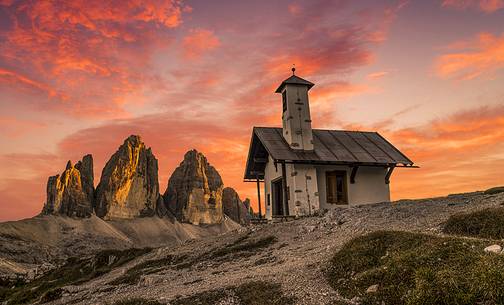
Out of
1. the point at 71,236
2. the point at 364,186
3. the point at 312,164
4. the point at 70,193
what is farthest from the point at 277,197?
the point at 70,193

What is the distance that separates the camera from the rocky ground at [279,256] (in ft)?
52.0

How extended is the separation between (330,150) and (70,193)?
534 feet

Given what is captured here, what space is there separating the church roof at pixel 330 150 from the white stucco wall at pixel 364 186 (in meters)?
1.12

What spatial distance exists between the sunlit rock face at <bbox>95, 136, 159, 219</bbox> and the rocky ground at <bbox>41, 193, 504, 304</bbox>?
536 feet

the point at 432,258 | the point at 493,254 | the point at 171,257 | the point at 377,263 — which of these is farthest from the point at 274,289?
the point at 171,257

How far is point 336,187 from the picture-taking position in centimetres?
3647

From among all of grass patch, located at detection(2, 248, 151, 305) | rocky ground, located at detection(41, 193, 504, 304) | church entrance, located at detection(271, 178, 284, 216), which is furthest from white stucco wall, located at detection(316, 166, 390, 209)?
grass patch, located at detection(2, 248, 151, 305)

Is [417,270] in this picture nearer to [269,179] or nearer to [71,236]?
[269,179]

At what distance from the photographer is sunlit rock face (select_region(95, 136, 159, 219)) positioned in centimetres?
18525

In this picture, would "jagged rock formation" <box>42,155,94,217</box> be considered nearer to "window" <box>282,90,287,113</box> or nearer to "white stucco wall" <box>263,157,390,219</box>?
"white stucco wall" <box>263,157,390,219</box>

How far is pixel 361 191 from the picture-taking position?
37.0 meters

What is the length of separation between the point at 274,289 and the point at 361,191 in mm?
24633

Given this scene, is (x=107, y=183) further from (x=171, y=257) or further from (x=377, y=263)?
(x=377, y=263)

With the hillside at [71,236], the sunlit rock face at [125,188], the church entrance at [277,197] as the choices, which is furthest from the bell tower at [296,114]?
the sunlit rock face at [125,188]
